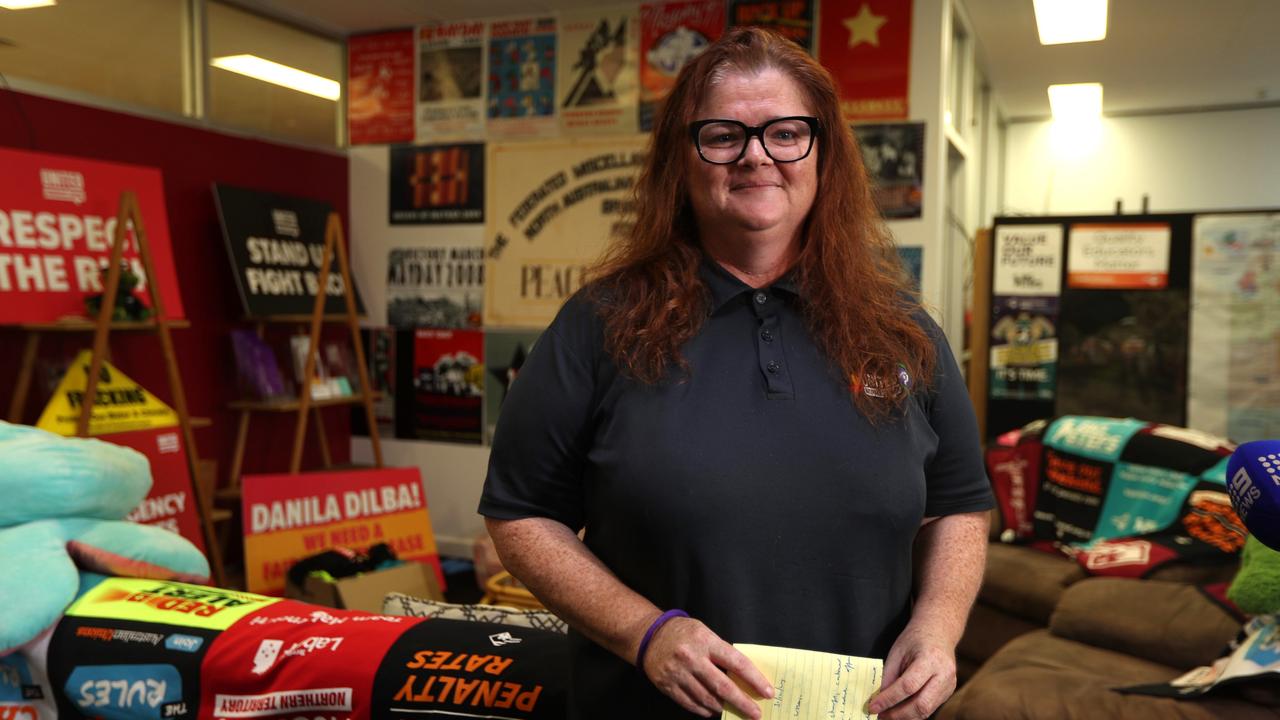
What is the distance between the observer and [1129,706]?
7.45 ft

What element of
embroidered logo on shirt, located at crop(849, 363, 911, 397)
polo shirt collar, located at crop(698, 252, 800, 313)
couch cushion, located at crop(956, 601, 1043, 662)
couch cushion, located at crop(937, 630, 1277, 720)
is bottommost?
couch cushion, located at crop(956, 601, 1043, 662)

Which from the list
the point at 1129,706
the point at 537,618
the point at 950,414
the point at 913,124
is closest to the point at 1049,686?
the point at 1129,706

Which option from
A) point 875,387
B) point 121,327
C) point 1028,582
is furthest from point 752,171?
point 121,327

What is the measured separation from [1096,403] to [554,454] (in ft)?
13.7

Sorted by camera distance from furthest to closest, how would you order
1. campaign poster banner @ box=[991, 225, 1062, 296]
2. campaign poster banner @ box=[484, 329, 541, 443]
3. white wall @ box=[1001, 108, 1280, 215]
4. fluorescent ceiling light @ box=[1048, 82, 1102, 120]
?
1. white wall @ box=[1001, 108, 1280, 215]
2. fluorescent ceiling light @ box=[1048, 82, 1102, 120]
3. campaign poster banner @ box=[484, 329, 541, 443]
4. campaign poster banner @ box=[991, 225, 1062, 296]

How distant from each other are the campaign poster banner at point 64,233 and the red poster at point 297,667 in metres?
2.14

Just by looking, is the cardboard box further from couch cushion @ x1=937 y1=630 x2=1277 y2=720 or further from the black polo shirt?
the black polo shirt

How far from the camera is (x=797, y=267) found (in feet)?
4.09

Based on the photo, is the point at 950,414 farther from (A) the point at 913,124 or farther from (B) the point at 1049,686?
(A) the point at 913,124

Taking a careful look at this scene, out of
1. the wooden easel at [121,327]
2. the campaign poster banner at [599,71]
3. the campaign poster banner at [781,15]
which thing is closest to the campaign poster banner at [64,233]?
the wooden easel at [121,327]

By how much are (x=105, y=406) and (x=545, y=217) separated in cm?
212

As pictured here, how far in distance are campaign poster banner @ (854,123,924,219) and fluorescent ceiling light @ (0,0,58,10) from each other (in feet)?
10.2

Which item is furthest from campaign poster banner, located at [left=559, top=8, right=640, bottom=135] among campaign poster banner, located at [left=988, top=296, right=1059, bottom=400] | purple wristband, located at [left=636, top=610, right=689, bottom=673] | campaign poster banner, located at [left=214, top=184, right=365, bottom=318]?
purple wristband, located at [left=636, top=610, right=689, bottom=673]

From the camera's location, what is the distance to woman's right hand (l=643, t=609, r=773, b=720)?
3.35ft
